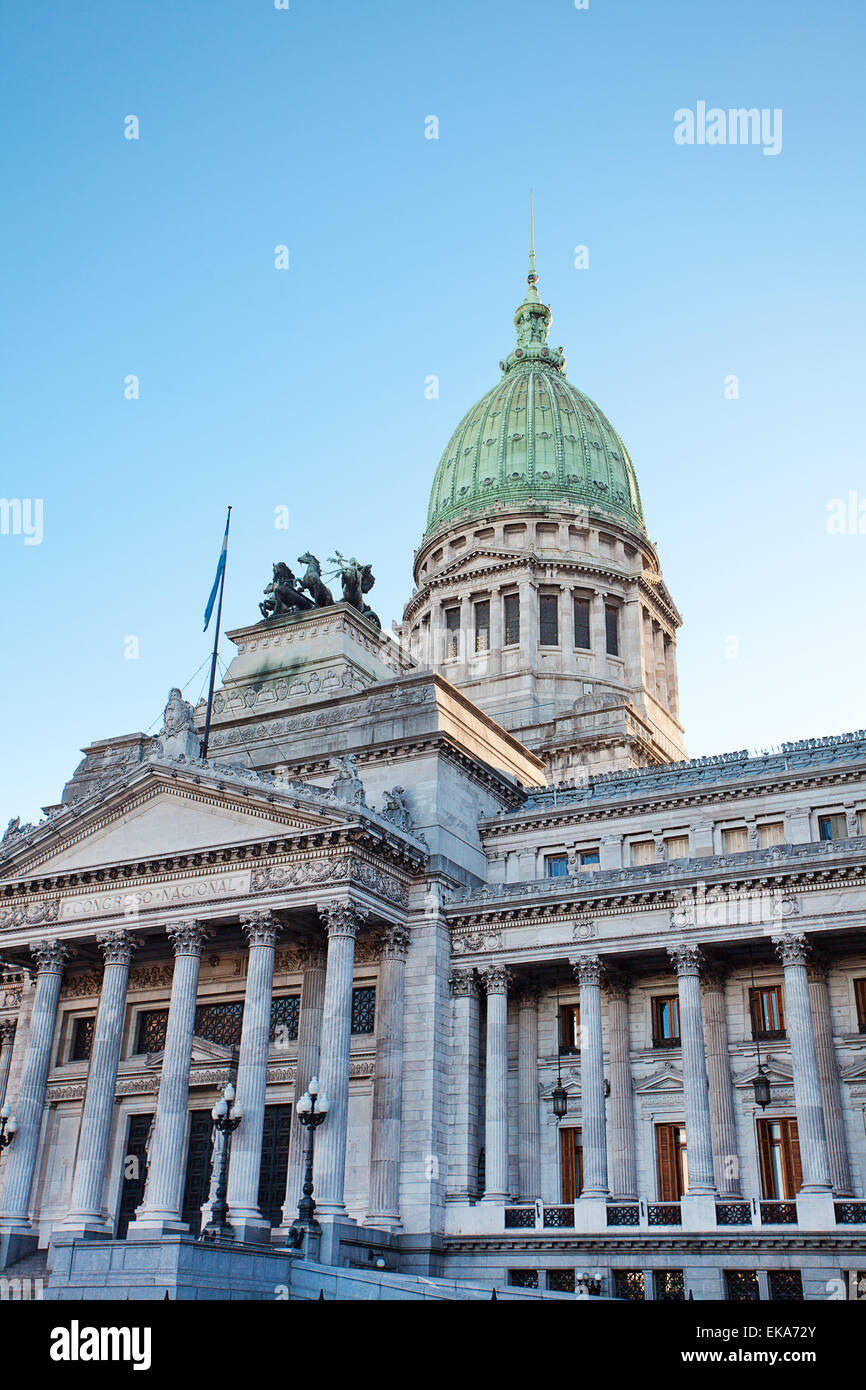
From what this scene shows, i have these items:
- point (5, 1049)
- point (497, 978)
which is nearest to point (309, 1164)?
point (497, 978)

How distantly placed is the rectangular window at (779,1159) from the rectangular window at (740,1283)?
356cm

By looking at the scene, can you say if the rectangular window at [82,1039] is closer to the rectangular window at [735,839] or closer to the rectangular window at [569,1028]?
the rectangular window at [569,1028]

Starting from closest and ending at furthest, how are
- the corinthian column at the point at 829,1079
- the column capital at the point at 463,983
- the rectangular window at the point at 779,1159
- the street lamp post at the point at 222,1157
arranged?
the street lamp post at the point at 222,1157
the corinthian column at the point at 829,1079
the rectangular window at the point at 779,1159
the column capital at the point at 463,983

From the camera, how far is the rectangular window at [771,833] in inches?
1791

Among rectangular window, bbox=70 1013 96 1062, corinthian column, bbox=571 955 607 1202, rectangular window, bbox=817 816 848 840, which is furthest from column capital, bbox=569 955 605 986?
rectangular window, bbox=70 1013 96 1062

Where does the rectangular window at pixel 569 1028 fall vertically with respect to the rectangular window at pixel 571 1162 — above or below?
above

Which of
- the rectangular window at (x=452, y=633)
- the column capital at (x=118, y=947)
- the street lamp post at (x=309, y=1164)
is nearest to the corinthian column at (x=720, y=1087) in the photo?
the street lamp post at (x=309, y=1164)

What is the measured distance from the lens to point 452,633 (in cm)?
7700

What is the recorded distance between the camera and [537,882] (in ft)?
142

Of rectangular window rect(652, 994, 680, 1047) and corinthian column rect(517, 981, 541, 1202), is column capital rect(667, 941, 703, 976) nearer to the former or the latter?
rectangular window rect(652, 994, 680, 1047)

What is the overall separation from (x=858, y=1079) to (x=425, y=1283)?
47.1 feet

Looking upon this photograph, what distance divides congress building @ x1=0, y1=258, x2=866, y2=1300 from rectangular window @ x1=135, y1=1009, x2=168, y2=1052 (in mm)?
113

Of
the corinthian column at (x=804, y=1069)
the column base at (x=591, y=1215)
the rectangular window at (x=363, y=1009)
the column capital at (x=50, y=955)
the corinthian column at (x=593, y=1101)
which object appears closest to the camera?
the corinthian column at (x=804, y=1069)
